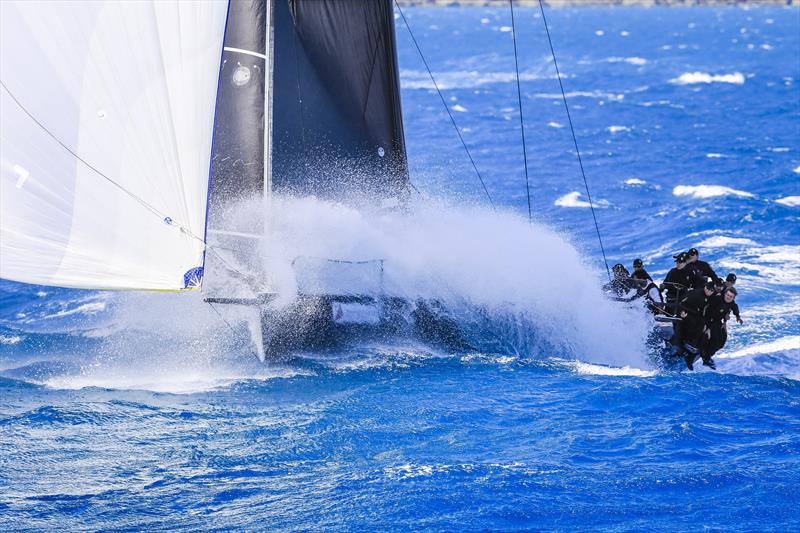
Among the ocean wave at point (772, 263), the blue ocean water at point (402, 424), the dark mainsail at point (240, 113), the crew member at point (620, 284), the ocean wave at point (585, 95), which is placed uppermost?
the ocean wave at point (585, 95)

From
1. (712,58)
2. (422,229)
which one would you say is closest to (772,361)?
(422,229)

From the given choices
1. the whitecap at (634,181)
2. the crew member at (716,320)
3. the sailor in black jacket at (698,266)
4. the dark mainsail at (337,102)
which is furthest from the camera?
the whitecap at (634,181)

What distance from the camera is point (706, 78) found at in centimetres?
8506

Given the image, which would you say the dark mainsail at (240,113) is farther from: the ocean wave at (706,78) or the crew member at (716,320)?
the ocean wave at (706,78)

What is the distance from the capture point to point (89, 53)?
13969 mm

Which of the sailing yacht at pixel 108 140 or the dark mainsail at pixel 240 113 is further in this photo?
the dark mainsail at pixel 240 113

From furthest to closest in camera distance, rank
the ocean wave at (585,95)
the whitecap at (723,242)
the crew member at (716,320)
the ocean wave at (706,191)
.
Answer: the ocean wave at (585,95)
the ocean wave at (706,191)
the whitecap at (723,242)
the crew member at (716,320)

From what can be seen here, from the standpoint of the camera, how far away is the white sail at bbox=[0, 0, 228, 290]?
13648 millimetres

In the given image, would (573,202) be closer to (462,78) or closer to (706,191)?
(706,191)

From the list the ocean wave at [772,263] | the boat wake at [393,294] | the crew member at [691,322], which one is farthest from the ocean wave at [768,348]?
the ocean wave at [772,263]

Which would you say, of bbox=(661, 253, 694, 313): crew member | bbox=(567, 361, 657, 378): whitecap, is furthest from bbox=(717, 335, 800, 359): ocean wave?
bbox=(567, 361, 657, 378): whitecap

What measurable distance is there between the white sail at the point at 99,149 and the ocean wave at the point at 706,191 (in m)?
26.5

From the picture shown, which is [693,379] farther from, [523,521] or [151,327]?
[151,327]

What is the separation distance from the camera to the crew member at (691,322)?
19.6 meters
